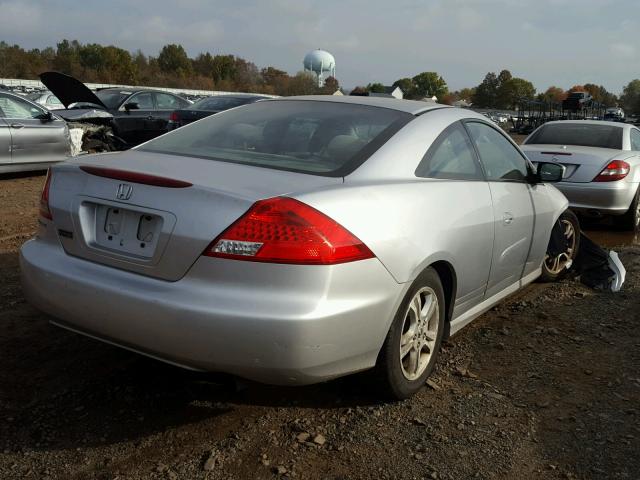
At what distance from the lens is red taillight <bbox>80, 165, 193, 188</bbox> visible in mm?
2594

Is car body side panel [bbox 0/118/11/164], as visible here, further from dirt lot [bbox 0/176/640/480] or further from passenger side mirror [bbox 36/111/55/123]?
dirt lot [bbox 0/176/640/480]

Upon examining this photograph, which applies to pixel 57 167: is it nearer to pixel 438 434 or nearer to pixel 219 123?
pixel 219 123

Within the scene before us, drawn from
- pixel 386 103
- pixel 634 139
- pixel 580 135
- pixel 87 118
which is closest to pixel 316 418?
pixel 386 103

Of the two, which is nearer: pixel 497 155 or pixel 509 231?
pixel 509 231

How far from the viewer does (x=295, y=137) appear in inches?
131

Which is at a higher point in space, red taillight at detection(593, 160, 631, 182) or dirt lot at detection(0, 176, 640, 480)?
red taillight at detection(593, 160, 631, 182)

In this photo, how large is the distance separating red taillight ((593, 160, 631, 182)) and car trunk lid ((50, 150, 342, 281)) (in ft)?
19.3

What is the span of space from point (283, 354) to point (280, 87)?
106 m

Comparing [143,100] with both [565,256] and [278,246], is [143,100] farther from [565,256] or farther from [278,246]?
[278,246]

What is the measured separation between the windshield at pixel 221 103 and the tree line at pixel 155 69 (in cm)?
6408

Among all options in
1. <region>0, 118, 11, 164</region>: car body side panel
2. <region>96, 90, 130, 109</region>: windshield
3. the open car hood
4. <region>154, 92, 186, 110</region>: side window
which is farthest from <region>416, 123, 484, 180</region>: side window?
<region>154, 92, 186, 110</region>: side window

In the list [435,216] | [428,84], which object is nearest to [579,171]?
[435,216]

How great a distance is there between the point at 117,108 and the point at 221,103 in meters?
2.25

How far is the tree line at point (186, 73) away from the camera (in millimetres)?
81562
